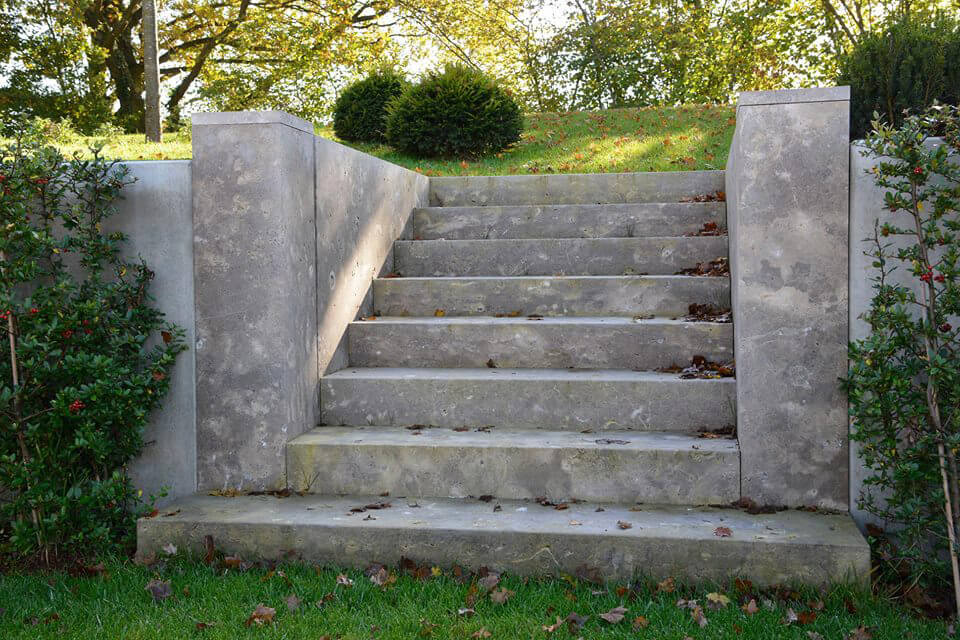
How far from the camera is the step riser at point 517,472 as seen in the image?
11.1 feet

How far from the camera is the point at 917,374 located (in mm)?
3086

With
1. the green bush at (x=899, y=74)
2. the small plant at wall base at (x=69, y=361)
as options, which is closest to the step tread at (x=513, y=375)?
the small plant at wall base at (x=69, y=361)

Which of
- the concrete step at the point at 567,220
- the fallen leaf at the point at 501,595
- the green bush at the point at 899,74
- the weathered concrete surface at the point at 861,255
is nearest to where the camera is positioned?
the fallen leaf at the point at 501,595

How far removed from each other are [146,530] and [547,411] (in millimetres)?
1953

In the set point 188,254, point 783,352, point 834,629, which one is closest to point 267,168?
point 188,254

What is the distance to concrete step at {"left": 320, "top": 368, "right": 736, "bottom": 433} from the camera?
373 centimetres

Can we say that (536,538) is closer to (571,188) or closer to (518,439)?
(518,439)

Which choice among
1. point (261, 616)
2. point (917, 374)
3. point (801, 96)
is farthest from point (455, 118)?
point (261, 616)

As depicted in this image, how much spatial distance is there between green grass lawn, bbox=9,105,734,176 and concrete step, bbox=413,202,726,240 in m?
2.26

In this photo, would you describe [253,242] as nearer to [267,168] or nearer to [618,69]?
[267,168]

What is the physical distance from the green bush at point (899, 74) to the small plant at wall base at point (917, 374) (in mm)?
3929

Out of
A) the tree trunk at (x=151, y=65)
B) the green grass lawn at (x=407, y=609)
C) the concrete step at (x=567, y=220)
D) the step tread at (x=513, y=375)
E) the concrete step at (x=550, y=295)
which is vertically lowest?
the green grass lawn at (x=407, y=609)

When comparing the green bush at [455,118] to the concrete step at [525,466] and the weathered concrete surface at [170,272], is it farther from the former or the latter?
the concrete step at [525,466]

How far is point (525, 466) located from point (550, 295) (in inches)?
58.3
